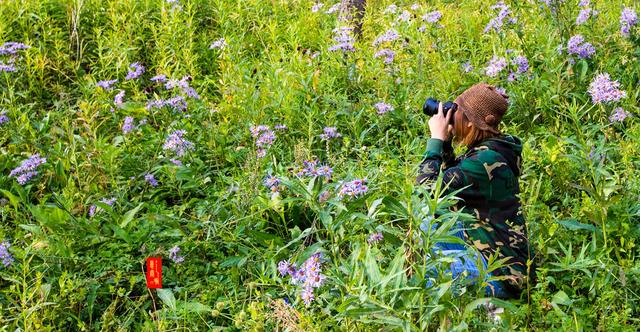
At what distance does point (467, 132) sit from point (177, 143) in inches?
61.9

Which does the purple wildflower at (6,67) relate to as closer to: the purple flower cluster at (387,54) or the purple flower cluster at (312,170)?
the purple flower cluster at (312,170)

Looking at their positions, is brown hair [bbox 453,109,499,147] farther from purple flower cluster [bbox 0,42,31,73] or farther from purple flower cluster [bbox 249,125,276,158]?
purple flower cluster [bbox 0,42,31,73]

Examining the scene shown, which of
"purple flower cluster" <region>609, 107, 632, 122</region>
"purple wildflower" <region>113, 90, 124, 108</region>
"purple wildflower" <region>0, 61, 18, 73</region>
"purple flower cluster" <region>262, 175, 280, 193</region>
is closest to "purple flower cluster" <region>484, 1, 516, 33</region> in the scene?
"purple flower cluster" <region>609, 107, 632, 122</region>

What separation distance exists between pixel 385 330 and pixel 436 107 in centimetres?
128

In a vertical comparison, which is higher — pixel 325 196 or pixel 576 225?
pixel 325 196

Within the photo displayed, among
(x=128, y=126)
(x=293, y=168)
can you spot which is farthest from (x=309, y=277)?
(x=128, y=126)

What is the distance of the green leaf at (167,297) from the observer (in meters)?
3.06

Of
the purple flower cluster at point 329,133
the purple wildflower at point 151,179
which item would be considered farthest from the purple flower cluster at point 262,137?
the purple wildflower at point 151,179

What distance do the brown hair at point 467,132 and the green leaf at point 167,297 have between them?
4.50 feet

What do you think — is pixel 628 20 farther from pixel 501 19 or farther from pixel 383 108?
pixel 383 108

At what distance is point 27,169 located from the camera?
157 inches

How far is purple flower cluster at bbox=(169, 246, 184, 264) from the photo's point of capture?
11.1ft

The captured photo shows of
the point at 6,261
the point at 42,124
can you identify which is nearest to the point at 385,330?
the point at 6,261

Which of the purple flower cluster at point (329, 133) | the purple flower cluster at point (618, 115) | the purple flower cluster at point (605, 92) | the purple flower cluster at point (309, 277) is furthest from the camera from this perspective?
the purple flower cluster at point (329, 133)
